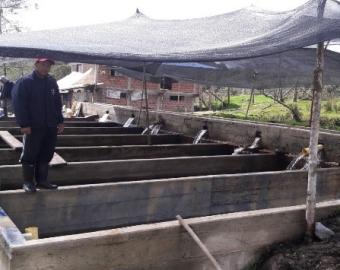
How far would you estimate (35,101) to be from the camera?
4.21 metres

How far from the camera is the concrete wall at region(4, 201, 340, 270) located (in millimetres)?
2871

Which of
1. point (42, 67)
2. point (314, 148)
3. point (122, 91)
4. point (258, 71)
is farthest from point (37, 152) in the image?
point (122, 91)

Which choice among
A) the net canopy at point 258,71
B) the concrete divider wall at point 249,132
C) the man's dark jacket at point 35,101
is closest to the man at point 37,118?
the man's dark jacket at point 35,101

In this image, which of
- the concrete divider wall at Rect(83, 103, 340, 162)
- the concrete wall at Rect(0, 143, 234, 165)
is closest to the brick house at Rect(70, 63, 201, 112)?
the concrete divider wall at Rect(83, 103, 340, 162)

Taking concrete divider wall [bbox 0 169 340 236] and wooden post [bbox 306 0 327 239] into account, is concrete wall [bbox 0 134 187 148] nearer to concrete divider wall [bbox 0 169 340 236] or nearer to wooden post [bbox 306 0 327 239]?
concrete divider wall [bbox 0 169 340 236]

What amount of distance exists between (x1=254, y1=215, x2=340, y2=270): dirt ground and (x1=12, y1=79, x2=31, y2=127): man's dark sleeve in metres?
2.57

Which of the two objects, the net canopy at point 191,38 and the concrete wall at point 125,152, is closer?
the net canopy at point 191,38

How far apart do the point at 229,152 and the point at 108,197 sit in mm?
3966

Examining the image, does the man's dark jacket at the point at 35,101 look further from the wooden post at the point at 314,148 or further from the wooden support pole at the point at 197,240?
the wooden post at the point at 314,148

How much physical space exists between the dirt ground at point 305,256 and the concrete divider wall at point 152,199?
4.86 feet

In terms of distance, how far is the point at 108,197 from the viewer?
15.0 feet

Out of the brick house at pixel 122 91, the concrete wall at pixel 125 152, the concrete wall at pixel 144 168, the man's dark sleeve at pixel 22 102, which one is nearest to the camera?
the man's dark sleeve at pixel 22 102

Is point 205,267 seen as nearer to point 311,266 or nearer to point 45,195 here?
point 311,266

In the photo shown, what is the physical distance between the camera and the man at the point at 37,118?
4168mm
